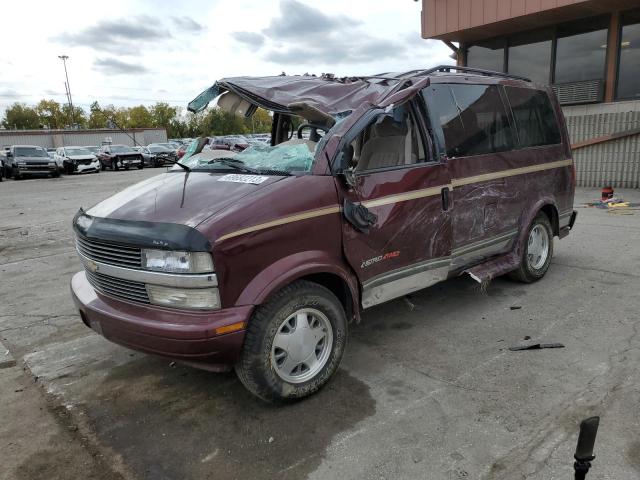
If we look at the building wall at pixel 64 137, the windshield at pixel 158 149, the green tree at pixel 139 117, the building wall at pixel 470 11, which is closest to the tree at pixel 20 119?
the green tree at pixel 139 117

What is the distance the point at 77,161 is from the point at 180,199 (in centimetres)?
2683

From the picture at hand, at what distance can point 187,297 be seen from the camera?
2.82 meters

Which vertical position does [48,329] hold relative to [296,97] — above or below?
below

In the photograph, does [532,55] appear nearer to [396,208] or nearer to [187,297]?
[396,208]

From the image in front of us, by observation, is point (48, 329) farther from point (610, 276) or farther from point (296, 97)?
point (610, 276)

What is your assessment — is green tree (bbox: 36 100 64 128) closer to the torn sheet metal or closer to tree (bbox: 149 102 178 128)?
tree (bbox: 149 102 178 128)

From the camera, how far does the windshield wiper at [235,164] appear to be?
11.5 ft

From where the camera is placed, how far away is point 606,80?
12734mm

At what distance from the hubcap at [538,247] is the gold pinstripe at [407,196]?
2.17 ft

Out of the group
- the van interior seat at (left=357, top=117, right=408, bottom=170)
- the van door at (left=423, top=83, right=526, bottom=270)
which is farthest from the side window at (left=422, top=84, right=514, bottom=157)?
the van interior seat at (left=357, top=117, right=408, bottom=170)

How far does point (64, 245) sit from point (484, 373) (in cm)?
722

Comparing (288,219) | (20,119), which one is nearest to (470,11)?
(288,219)

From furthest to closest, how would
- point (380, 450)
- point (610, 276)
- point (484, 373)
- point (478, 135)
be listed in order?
point (610, 276), point (478, 135), point (484, 373), point (380, 450)

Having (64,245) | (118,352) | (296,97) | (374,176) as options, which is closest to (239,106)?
(296,97)
